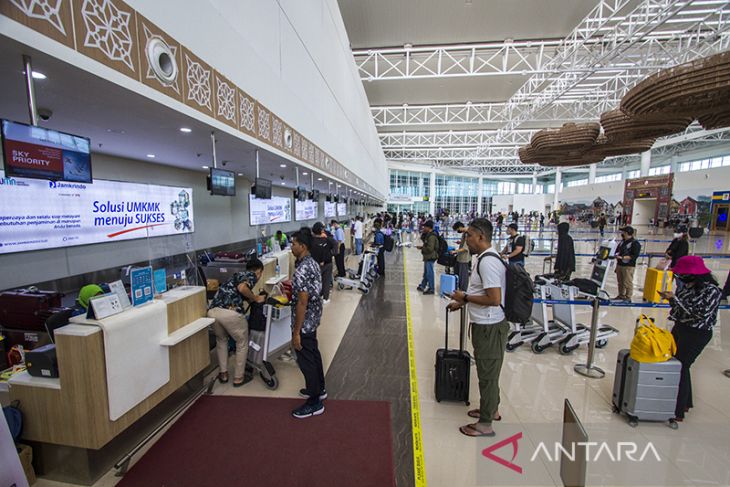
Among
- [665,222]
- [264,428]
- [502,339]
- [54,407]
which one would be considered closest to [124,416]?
[54,407]

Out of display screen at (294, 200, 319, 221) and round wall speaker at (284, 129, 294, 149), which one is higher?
round wall speaker at (284, 129, 294, 149)

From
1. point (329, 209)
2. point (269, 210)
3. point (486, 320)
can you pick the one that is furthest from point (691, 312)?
point (329, 209)

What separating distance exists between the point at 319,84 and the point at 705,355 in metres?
8.46

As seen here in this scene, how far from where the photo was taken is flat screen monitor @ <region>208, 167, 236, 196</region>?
400cm

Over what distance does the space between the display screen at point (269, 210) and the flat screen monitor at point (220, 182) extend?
655 cm

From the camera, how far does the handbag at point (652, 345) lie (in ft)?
8.91

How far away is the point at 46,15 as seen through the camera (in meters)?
1.76

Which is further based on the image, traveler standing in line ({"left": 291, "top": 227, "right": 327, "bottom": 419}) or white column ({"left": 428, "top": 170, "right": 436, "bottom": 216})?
white column ({"left": 428, "top": 170, "right": 436, "bottom": 216})

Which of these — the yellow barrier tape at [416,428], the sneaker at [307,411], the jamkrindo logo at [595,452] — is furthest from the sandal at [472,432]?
the sneaker at [307,411]

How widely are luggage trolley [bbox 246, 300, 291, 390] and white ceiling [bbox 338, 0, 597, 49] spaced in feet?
36.1

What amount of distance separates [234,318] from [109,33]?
8.43 ft

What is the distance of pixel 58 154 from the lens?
1.97 m

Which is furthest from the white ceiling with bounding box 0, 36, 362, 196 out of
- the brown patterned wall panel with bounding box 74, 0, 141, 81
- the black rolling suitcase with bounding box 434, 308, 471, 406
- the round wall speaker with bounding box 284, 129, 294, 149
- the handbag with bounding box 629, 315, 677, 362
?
the handbag with bounding box 629, 315, 677, 362

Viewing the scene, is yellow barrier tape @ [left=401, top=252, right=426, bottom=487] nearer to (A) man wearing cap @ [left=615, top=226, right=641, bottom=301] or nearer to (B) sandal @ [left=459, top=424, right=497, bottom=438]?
(B) sandal @ [left=459, top=424, right=497, bottom=438]
